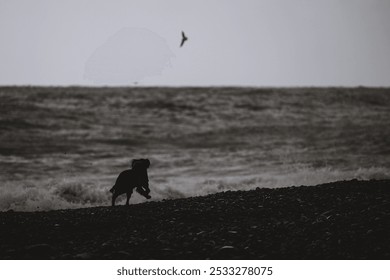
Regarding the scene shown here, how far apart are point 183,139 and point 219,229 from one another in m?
18.4

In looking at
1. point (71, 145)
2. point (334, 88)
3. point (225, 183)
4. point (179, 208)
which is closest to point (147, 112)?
point (71, 145)

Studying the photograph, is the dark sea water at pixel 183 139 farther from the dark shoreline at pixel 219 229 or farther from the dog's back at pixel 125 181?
the dark shoreline at pixel 219 229

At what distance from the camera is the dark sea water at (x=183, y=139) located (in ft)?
45.1

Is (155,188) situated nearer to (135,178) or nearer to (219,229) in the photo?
(135,178)

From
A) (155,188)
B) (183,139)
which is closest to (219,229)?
(155,188)

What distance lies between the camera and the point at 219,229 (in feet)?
21.8

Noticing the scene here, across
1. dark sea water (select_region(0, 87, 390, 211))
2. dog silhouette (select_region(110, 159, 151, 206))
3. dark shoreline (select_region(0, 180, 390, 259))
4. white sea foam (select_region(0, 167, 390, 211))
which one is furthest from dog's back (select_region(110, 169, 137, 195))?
dark sea water (select_region(0, 87, 390, 211))

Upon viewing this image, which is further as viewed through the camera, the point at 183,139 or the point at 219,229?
the point at 183,139

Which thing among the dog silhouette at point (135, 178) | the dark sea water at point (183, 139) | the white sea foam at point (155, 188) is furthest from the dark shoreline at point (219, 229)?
the dark sea water at point (183, 139)

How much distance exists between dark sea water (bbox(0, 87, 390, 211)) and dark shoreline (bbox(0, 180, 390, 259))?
369 cm

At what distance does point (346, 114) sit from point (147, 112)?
473 inches

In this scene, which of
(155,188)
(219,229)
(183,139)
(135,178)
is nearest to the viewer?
(219,229)

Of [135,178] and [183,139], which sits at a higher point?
[135,178]

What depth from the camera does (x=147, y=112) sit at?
33188mm
